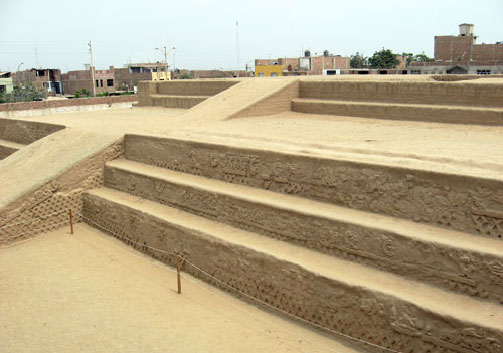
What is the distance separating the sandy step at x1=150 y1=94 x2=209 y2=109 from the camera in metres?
10.9

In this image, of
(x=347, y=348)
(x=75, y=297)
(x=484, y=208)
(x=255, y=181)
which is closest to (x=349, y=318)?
(x=347, y=348)

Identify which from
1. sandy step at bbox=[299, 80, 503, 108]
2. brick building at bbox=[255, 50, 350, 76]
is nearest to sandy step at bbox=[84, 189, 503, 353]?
sandy step at bbox=[299, 80, 503, 108]

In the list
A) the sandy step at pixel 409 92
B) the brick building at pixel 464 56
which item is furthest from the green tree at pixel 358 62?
the sandy step at pixel 409 92

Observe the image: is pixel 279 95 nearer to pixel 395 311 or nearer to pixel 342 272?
pixel 342 272

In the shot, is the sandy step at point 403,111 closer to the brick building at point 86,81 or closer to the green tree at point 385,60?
the green tree at point 385,60

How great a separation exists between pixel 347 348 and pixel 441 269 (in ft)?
3.30

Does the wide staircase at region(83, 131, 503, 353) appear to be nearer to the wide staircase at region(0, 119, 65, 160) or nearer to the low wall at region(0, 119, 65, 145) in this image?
the low wall at region(0, 119, 65, 145)

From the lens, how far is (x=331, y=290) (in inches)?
158

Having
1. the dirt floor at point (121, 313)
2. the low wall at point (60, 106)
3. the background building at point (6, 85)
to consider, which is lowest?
the dirt floor at point (121, 313)

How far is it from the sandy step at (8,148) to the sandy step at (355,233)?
538 centimetres

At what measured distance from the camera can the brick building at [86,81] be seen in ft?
105

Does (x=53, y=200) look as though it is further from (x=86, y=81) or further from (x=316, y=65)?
(x=86, y=81)

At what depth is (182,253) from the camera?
5465 mm

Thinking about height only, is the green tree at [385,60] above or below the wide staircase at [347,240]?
above
